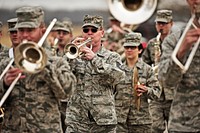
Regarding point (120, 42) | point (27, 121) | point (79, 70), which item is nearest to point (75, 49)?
point (79, 70)

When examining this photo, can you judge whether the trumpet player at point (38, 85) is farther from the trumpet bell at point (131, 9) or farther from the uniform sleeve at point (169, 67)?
the trumpet bell at point (131, 9)

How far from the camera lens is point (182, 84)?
8.44 m

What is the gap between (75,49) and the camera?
10461 millimetres

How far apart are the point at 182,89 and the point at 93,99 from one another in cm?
240

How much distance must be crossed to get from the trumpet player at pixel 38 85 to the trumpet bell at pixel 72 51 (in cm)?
151

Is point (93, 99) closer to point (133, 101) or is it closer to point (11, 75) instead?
point (133, 101)

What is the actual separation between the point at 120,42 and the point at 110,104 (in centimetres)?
739

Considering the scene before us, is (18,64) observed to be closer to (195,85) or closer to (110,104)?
(195,85)

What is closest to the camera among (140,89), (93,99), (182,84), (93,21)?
(182,84)

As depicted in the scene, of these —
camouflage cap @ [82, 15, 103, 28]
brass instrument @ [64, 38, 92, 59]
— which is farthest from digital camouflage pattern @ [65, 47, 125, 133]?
camouflage cap @ [82, 15, 103, 28]

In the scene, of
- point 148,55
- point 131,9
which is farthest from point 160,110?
point 131,9

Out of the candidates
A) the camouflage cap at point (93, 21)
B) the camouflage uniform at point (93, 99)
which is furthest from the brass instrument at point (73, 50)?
the camouflage cap at point (93, 21)

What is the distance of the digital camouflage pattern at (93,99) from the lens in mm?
10680

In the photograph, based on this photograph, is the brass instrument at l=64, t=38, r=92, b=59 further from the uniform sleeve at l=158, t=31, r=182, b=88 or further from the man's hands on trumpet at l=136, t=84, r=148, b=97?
the uniform sleeve at l=158, t=31, r=182, b=88
